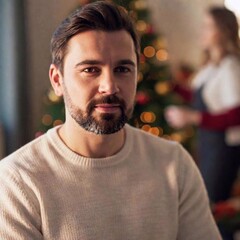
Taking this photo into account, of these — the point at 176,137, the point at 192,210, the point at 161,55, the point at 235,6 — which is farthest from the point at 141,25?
the point at 192,210

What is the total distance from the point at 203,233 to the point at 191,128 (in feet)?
5.73

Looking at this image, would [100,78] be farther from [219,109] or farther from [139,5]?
[139,5]

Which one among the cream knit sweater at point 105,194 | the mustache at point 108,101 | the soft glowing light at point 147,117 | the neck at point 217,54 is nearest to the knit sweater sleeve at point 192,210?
the cream knit sweater at point 105,194

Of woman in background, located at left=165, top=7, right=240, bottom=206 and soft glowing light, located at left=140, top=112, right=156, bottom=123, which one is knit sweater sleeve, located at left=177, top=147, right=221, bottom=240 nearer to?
woman in background, located at left=165, top=7, right=240, bottom=206

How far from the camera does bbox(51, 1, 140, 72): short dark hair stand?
102 cm

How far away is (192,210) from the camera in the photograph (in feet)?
3.89

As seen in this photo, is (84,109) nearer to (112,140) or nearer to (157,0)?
(112,140)

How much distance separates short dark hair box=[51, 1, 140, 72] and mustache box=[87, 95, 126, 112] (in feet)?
0.43

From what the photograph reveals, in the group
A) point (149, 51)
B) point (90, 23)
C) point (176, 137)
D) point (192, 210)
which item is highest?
point (90, 23)

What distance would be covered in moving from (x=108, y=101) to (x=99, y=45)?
0.13m

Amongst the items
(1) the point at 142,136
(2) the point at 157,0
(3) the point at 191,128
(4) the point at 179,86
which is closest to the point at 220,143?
(3) the point at 191,128

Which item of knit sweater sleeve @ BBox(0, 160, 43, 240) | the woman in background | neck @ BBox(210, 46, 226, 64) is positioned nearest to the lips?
knit sweater sleeve @ BBox(0, 160, 43, 240)

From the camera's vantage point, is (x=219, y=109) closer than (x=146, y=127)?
Yes

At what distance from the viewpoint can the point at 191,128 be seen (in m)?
2.89
